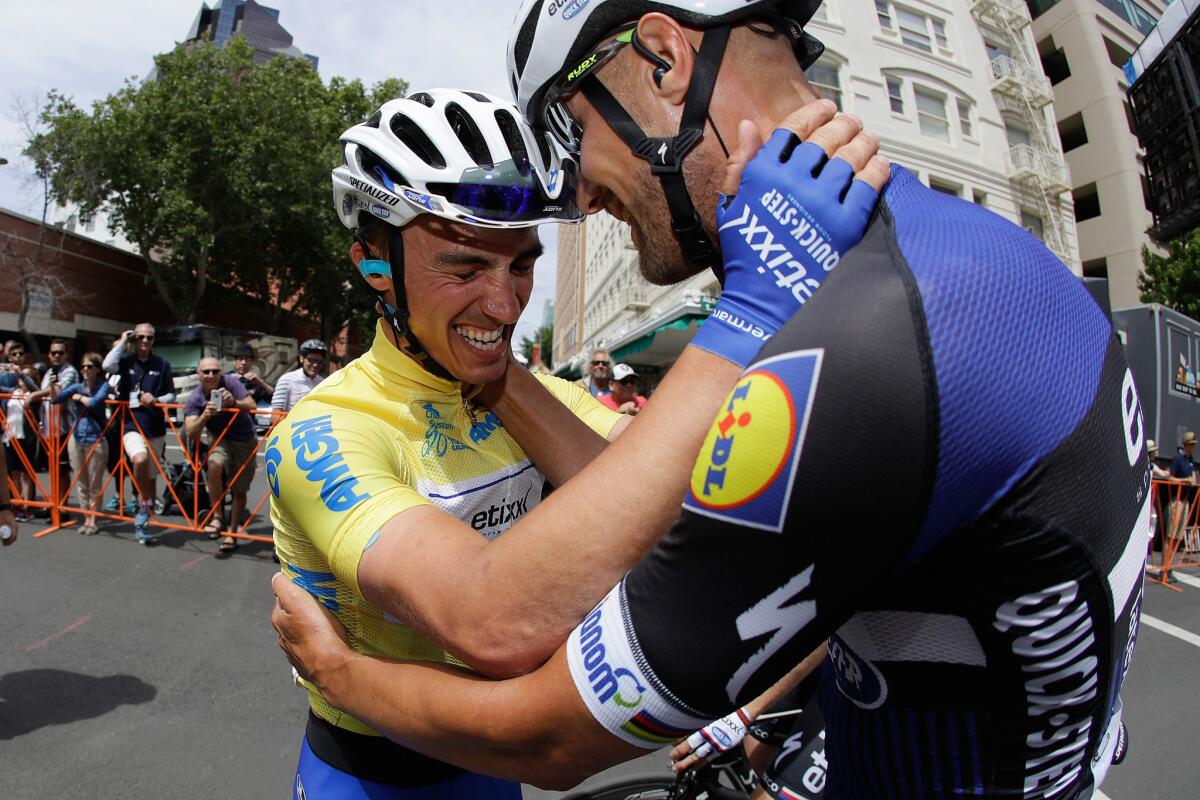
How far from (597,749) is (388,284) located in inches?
58.7

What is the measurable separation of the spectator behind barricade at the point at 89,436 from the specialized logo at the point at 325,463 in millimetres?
8632

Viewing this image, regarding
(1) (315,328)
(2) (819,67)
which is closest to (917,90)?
(2) (819,67)

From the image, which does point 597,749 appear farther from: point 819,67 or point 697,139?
point 819,67

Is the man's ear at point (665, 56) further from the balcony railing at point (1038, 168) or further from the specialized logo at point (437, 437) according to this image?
the balcony railing at point (1038, 168)

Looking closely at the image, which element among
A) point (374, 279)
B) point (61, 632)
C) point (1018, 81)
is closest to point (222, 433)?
point (61, 632)

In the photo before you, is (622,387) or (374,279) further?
(622,387)

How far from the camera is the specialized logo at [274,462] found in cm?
151

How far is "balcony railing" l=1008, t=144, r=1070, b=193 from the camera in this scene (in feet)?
85.2

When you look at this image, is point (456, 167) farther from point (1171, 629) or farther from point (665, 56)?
point (1171, 629)

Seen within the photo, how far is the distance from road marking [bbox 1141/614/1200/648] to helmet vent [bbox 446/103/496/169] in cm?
776

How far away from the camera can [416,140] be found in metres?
1.93

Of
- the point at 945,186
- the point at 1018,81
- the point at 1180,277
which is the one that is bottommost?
the point at 1180,277

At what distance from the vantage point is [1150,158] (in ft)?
36.2

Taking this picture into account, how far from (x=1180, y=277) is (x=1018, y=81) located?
11062 millimetres
